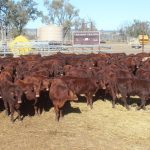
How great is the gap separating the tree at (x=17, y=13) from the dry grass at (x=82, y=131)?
151 feet

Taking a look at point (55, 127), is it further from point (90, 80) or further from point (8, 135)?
point (90, 80)

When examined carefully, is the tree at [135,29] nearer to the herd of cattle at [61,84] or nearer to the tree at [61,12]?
the tree at [61,12]

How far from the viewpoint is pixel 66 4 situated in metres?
78.1

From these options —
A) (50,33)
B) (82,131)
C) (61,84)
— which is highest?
(50,33)

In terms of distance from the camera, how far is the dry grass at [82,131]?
8523 millimetres

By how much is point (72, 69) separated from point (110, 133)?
416 cm

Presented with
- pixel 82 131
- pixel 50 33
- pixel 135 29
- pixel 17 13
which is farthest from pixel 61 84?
pixel 135 29

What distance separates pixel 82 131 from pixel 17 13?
163 ft

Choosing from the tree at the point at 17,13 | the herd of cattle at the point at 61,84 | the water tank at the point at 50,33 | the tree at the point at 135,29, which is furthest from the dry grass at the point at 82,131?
the tree at the point at 135,29

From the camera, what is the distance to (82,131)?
31.1 ft

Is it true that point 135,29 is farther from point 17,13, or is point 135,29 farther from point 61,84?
point 61,84

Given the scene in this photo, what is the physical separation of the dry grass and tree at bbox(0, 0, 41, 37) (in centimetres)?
4616

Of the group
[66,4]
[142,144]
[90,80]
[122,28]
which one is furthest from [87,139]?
[122,28]

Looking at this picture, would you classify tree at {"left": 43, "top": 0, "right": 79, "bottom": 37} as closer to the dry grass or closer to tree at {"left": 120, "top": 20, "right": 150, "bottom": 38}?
tree at {"left": 120, "top": 20, "right": 150, "bottom": 38}
